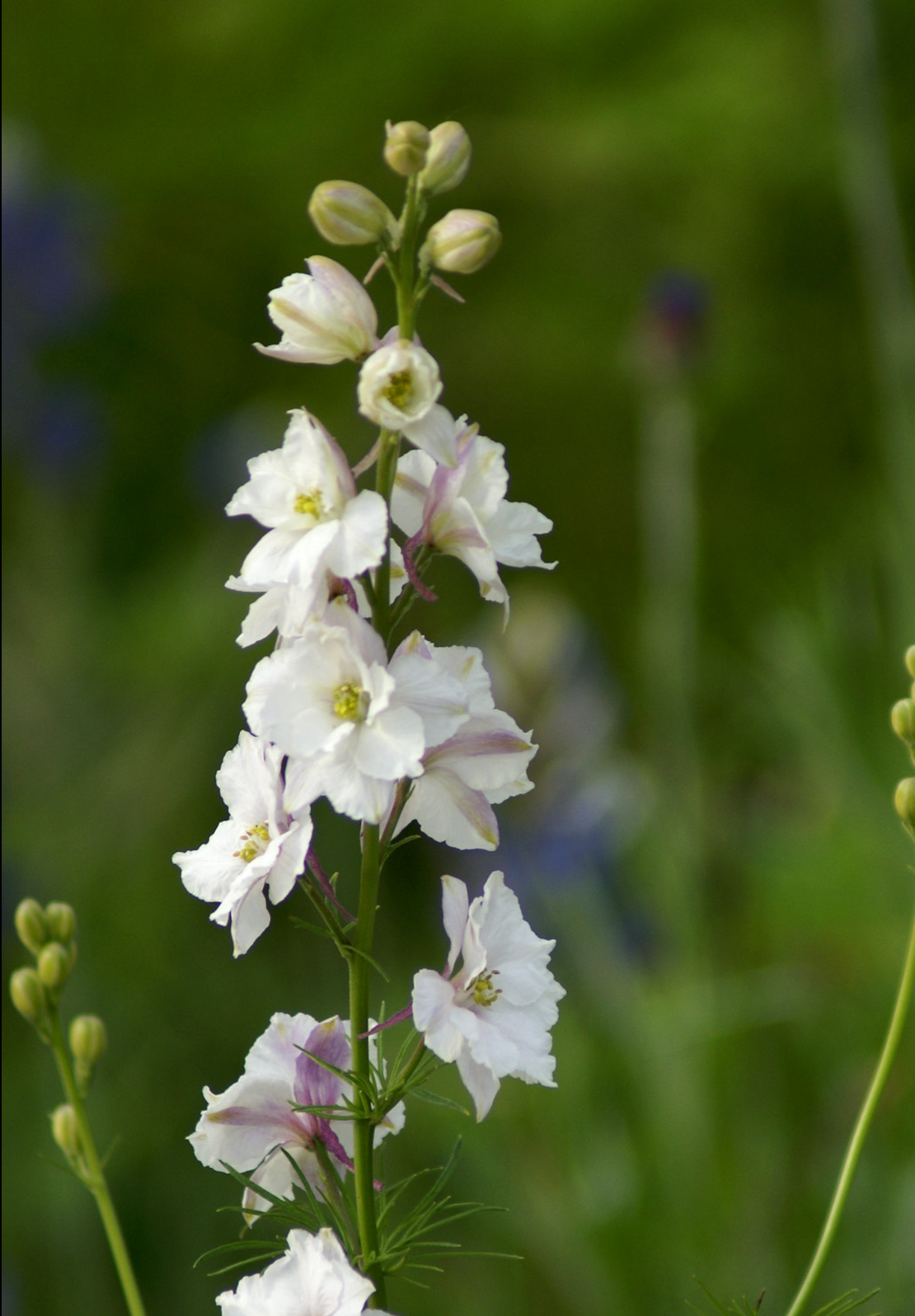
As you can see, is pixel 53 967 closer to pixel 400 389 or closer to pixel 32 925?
pixel 32 925

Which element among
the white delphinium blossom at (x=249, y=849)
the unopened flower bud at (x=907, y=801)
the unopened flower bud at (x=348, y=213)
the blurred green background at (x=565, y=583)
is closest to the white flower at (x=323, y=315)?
the unopened flower bud at (x=348, y=213)

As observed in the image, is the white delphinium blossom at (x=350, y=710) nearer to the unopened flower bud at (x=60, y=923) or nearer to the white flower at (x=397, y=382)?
the white flower at (x=397, y=382)

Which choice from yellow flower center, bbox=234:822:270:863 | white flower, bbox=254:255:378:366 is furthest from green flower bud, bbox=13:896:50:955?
white flower, bbox=254:255:378:366

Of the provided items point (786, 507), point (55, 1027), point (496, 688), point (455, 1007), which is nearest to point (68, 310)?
point (496, 688)

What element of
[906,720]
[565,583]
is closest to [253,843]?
[906,720]

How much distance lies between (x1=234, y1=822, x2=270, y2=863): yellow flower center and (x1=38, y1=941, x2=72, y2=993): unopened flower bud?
0.35ft

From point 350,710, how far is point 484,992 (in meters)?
0.09

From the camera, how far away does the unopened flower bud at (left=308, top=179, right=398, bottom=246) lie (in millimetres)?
379

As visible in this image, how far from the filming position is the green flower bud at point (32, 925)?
0.48 metres

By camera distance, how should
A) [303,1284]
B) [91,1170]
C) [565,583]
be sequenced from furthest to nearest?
1. [565,583]
2. [91,1170]
3. [303,1284]

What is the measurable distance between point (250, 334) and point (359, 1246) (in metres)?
2.15

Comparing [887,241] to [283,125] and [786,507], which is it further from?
[283,125]

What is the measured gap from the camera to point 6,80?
243 centimetres

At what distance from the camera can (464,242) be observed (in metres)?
0.38
